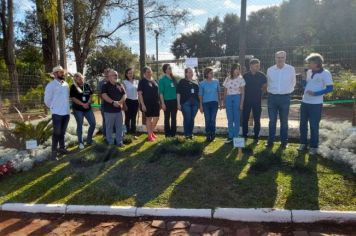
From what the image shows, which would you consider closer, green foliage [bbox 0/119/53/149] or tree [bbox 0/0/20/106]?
green foliage [bbox 0/119/53/149]

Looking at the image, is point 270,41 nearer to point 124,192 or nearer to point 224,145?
point 224,145

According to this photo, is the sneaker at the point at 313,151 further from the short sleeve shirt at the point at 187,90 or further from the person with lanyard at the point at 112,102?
the person with lanyard at the point at 112,102

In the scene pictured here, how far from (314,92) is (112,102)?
3716 mm

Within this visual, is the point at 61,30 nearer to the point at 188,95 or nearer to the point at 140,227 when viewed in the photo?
the point at 188,95

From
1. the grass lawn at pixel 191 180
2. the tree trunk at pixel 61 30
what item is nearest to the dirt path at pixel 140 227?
the grass lawn at pixel 191 180

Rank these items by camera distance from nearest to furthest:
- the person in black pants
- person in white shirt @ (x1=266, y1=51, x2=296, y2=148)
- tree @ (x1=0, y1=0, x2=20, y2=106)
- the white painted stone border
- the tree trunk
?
1. the white painted stone border
2. person in white shirt @ (x1=266, y1=51, x2=296, y2=148)
3. the person in black pants
4. the tree trunk
5. tree @ (x1=0, y1=0, x2=20, y2=106)

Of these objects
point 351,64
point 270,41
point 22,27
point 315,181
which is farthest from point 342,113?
point 22,27

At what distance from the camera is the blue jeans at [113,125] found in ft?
23.9

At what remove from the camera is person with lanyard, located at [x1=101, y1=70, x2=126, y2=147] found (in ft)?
23.7

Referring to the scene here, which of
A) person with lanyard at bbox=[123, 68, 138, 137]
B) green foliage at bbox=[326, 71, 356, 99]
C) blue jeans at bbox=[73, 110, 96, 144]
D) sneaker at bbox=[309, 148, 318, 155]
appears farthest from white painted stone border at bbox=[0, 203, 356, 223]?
green foliage at bbox=[326, 71, 356, 99]

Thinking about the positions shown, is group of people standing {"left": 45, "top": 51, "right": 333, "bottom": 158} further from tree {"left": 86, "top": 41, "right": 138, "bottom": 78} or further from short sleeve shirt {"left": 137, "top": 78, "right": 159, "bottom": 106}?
tree {"left": 86, "top": 41, "right": 138, "bottom": 78}

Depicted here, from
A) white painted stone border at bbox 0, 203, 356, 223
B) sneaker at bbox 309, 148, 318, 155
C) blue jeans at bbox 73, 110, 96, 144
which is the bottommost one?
white painted stone border at bbox 0, 203, 356, 223

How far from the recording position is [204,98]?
7.41m

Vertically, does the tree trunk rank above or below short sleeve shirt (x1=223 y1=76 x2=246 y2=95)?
above
